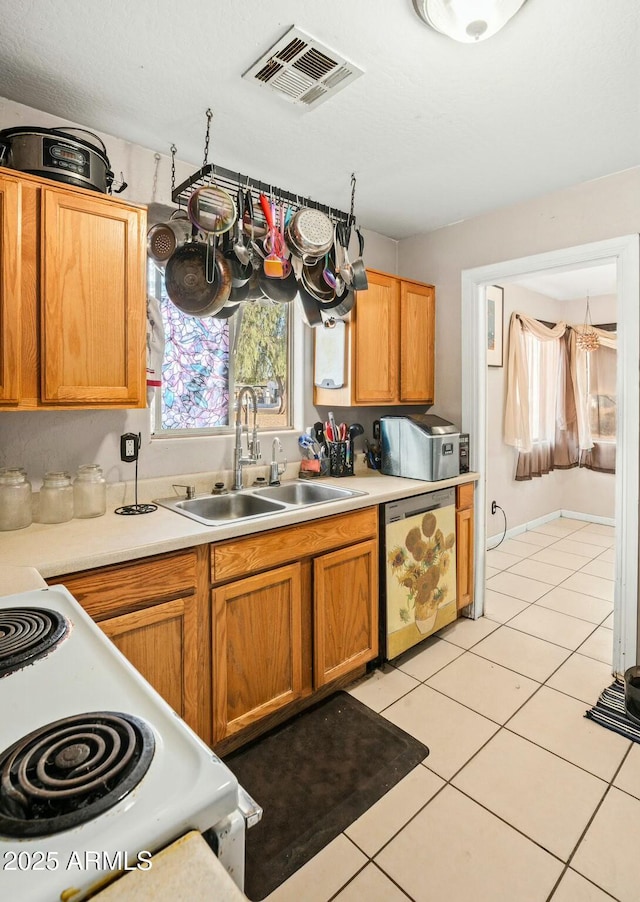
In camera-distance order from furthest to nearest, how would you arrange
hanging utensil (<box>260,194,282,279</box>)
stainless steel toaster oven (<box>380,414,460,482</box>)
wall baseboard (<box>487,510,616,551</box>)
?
1. wall baseboard (<box>487,510,616,551</box>)
2. stainless steel toaster oven (<box>380,414,460,482</box>)
3. hanging utensil (<box>260,194,282,279</box>)

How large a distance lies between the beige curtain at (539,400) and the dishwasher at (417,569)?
7.33 feet

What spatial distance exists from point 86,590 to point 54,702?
795 mm

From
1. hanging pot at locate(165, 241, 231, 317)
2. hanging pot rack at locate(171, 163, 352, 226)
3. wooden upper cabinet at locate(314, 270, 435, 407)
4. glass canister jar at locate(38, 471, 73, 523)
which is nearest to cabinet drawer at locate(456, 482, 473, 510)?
wooden upper cabinet at locate(314, 270, 435, 407)

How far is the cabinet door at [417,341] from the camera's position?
309 centimetres

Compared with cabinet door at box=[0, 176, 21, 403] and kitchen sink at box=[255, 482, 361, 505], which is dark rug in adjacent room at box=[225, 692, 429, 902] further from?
cabinet door at box=[0, 176, 21, 403]

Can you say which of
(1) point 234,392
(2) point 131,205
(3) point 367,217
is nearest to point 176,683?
(1) point 234,392

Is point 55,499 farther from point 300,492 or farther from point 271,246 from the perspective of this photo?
point 271,246

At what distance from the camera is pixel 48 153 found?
5.47 feet

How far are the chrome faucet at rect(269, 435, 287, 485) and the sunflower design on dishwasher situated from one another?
2.37 feet

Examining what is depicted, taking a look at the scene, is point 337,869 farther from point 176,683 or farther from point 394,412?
point 394,412

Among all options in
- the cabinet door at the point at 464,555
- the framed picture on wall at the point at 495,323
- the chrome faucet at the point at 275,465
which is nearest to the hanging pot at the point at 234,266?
the chrome faucet at the point at 275,465

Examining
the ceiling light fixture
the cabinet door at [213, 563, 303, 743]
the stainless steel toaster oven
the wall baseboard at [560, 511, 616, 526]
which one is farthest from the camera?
the wall baseboard at [560, 511, 616, 526]

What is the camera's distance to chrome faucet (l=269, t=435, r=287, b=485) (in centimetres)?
264

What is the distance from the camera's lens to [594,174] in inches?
96.7
